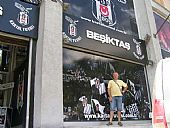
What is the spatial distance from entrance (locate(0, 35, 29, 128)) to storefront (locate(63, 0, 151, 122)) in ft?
3.97

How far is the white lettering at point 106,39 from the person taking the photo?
9068 mm

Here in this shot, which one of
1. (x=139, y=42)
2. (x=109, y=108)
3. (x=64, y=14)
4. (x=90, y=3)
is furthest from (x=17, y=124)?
(x=139, y=42)

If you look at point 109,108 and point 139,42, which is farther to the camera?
point 139,42

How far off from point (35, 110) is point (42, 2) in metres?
3.16

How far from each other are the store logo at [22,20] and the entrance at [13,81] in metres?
0.37

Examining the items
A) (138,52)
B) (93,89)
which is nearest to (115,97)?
(93,89)

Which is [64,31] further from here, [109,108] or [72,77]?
[109,108]

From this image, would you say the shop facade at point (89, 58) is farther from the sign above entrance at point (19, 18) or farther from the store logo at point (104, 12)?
the sign above entrance at point (19, 18)

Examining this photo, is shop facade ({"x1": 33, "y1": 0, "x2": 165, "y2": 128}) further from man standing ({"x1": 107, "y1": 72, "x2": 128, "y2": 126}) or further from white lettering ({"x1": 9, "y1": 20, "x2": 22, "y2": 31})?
white lettering ({"x1": 9, "y1": 20, "x2": 22, "y2": 31})

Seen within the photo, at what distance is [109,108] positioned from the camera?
28.9 ft

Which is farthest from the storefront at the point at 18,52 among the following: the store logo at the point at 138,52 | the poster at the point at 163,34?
the poster at the point at 163,34

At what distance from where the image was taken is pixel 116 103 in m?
8.48

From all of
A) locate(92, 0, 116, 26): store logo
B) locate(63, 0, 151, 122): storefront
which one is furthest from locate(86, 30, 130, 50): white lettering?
locate(92, 0, 116, 26): store logo

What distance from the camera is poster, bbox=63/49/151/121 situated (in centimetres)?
799
